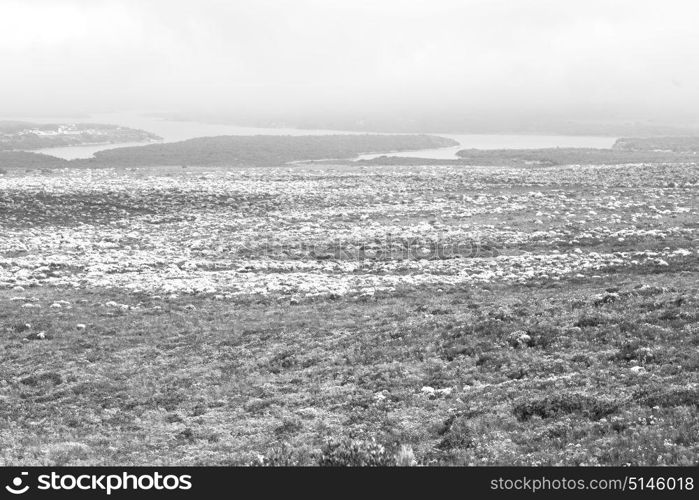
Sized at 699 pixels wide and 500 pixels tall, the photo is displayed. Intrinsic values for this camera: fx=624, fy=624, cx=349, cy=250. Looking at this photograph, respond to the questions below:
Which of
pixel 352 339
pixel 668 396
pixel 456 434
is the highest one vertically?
pixel 668 396

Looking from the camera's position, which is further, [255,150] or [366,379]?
[255,150]

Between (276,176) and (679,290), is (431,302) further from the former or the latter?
(276,176)

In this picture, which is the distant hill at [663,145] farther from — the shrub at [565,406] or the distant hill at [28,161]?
the shrub at [565,406]

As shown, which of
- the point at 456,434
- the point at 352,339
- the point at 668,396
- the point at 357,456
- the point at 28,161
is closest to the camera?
the point at 357,456

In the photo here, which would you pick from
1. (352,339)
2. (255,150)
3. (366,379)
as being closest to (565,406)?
(366,379)

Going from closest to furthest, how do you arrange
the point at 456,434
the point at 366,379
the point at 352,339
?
the point at 456,434
the point at 366,379
the point at 352,339

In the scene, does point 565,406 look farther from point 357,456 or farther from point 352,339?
point 352,339

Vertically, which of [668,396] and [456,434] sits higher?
[668,396]
